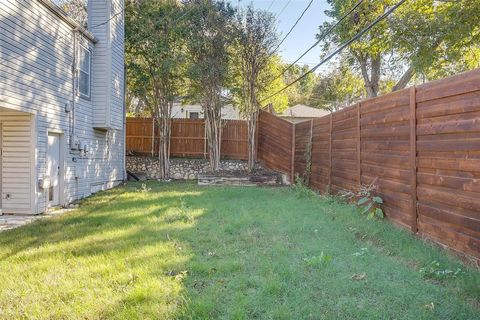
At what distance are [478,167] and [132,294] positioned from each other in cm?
332

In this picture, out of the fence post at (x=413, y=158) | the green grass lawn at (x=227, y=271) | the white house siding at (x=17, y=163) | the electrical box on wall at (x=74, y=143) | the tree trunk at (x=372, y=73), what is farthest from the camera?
the tree trunk at (x=372, y=73)

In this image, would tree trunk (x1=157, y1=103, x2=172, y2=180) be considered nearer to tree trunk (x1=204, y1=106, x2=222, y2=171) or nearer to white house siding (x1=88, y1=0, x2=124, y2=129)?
tree trunk (x1=204, y1=106, x2=222, y2=171)

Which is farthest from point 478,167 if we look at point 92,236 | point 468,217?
point 92,236

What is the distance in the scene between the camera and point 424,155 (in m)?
4.12

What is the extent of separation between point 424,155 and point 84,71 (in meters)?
8.02

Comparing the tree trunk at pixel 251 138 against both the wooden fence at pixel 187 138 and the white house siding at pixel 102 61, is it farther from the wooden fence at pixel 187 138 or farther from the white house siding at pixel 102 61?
the white house siding at pixel 102 61

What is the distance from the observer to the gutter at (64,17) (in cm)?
675

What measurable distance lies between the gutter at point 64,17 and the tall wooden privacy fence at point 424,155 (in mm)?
6238

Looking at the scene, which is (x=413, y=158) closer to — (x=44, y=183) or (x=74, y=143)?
(x=44, y=183)

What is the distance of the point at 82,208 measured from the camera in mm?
7250

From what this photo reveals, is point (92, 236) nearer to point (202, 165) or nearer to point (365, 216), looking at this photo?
point (365, 216)

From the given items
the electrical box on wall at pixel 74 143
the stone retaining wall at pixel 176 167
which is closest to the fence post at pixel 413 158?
the electrical box on wall at pixel 74 143

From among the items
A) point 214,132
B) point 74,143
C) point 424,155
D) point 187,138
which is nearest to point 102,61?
point 74,143

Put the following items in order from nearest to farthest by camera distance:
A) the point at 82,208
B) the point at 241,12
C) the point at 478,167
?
the point at 478,167
the point at 82,208
the point at 241,12
